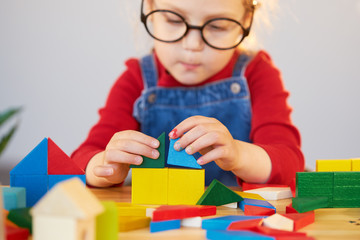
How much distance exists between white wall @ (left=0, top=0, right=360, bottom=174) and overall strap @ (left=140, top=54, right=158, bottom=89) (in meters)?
1.16

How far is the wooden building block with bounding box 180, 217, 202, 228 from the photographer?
0.57 meters

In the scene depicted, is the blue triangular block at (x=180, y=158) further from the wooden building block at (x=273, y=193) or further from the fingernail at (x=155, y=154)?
the wooden building block at (x=273, y=193)

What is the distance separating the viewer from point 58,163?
2.06 feet

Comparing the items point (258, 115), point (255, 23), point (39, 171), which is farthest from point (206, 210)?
point (255, 23)

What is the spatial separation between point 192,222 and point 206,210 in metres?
0.06

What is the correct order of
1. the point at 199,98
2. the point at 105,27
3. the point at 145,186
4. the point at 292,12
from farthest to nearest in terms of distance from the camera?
the point at 105,27 < the point at 292,12 < the point at 199,98 < the point at 145,186

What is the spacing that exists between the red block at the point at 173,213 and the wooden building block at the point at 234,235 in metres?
0.06

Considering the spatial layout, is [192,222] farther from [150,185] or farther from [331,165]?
[331,165]

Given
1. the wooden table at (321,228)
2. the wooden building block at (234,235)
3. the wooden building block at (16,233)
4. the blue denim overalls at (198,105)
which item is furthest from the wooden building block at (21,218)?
the blue denim overalls at (198,105)

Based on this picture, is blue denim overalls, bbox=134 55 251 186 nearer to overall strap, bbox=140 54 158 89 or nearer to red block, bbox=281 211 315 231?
overall strap, bbox=140 54 158 89

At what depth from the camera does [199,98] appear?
127cm

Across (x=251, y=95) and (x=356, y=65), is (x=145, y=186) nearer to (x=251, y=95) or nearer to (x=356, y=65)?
(x=251, y=95)

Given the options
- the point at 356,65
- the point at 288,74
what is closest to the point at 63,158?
the point at 288,74

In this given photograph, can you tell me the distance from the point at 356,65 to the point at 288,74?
16.4 inches
